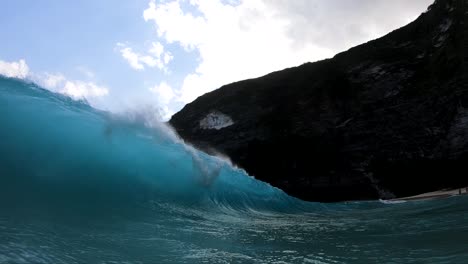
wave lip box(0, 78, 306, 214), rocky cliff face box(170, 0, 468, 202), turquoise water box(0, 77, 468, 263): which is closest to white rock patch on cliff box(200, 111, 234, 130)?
rocky cliff face box(170, 0, 468, 202)

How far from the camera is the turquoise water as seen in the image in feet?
14.9

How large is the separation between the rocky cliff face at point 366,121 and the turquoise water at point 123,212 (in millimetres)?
22743

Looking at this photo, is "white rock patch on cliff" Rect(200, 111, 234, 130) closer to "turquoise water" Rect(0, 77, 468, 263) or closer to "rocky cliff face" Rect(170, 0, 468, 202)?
"rocky cliff face" Rect(170, 0, 468, 202)

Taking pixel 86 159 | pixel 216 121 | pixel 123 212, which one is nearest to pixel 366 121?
pixel 216 121

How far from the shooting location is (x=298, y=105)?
36.7 m

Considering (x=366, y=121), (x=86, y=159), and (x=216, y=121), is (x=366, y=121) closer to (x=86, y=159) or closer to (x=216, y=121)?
(x=216, y=121)

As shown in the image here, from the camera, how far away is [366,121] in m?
32.0

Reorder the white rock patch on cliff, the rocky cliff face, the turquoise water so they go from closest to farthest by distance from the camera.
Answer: the turquoise water < the rocky cliff face < the white rock patch on cliff

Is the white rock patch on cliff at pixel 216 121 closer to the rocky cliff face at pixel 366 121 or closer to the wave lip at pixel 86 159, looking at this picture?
the rocky cliff face at pixel 366 121

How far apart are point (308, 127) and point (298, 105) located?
8.63 feet

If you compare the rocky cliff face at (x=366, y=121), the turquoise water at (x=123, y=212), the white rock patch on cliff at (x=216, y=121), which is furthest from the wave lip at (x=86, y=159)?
the white rock patch on cliff at (x=216, y=121)

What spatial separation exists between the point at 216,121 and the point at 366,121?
14.1 metres

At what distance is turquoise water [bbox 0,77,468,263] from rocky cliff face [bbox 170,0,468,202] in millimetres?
22743

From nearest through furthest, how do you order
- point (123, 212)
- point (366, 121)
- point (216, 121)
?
1. point (123, 212)
2. point (366, 121)
3. point (216, 121)
